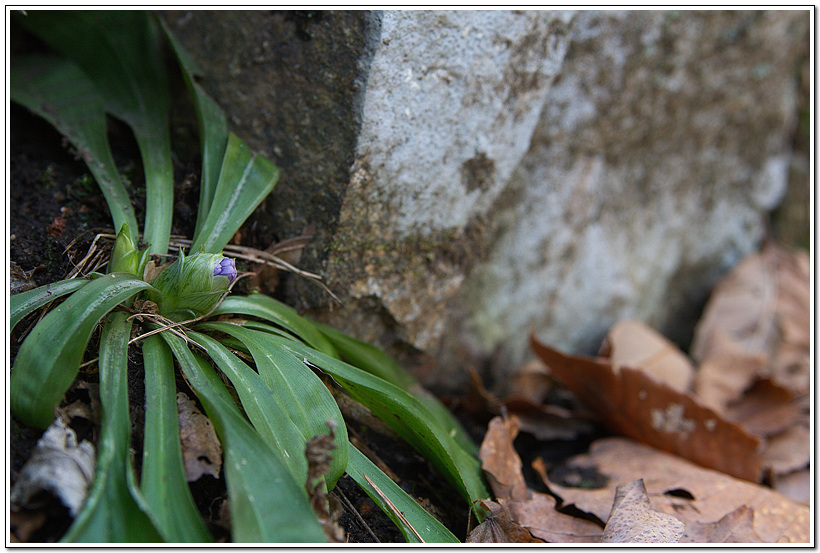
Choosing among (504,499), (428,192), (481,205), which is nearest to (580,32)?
(481,205)

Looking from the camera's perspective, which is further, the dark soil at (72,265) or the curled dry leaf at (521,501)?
the curled dry leaf at (521,501)

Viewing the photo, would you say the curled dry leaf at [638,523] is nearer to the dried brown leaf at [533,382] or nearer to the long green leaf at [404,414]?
the long green leaf at [404,414]

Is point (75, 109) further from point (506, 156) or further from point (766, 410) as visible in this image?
point (766, 410)

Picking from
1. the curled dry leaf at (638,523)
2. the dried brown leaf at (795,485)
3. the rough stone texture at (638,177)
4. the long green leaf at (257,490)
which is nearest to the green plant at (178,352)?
the long green leaf at (257,490)

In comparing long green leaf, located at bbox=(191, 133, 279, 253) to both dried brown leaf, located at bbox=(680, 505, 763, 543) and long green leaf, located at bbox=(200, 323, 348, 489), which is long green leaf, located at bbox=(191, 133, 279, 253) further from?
dried brown leaf, located at bbox=(680, 505, 763, 543)

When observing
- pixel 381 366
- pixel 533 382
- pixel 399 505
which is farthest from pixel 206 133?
pixel 533 382

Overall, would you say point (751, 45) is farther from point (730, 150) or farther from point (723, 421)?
point (723, 421)
